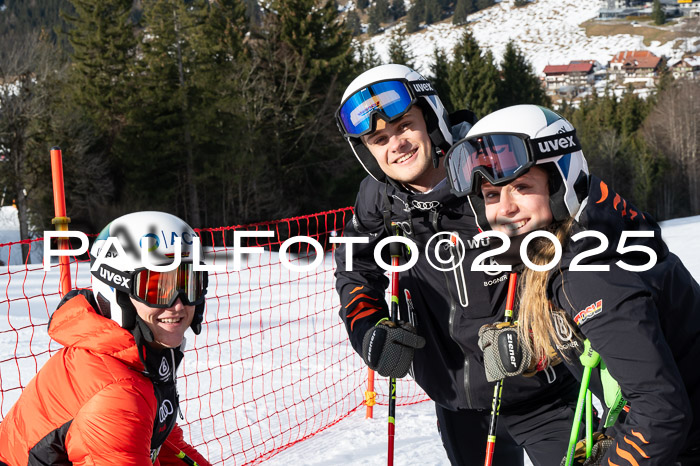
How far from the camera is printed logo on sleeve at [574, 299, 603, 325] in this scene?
1.78 meters

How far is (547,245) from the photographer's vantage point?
6.84ft

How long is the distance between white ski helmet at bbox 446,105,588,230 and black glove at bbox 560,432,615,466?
28.0 inches

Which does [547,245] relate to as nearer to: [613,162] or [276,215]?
[276,215]

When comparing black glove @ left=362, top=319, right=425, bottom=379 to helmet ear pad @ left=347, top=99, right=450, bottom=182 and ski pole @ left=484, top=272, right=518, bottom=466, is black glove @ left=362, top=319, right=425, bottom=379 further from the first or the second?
helmet ear pad @ left=347, top=99, right=450, bottom=182

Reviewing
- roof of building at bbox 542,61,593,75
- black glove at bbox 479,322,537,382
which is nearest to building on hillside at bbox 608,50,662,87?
roof of building at bbox 542,61,593,75

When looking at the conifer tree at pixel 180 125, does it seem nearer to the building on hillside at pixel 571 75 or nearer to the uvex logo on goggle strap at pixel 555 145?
the uvex logo on goggle strap at pixel 555 145

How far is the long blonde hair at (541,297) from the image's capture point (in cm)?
205

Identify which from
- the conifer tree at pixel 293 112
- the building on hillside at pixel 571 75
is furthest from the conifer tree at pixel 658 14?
the conifer tree at pixel 293 112

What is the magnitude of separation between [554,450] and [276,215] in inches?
1187

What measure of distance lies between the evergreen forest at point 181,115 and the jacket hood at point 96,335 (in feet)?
92.9

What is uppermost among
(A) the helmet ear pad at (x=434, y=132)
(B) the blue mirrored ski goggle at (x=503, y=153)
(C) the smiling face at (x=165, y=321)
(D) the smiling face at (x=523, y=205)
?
(A) the helmet ear pad at (x=434, y=132)

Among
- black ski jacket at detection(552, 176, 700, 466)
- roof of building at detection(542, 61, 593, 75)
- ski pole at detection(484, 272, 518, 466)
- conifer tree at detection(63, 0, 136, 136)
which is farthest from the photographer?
roof of building at detection(542, 61, 593, 75)

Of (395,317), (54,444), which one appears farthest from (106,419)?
(395,317)

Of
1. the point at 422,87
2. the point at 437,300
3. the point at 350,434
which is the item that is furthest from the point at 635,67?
the point at 437,300
